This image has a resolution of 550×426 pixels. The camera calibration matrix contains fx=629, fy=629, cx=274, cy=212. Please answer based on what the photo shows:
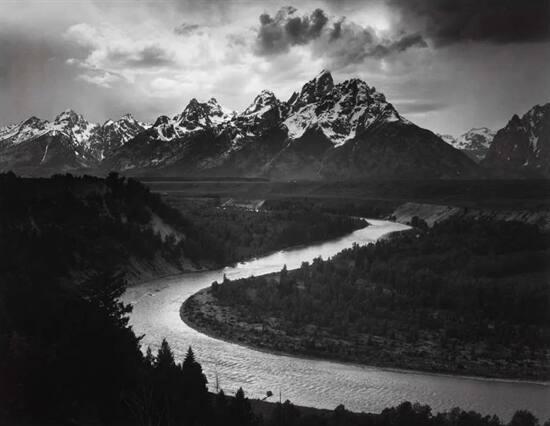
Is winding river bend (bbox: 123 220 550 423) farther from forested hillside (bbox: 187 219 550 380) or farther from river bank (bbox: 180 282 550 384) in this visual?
forested hillside (bbox: 187 219 550 380)

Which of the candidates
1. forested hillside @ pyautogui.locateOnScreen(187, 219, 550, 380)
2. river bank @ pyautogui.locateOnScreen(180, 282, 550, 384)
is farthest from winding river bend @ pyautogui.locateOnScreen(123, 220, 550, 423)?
forested hillside @ pyautogui.locateOnScreen(187, 219, 550, 380)

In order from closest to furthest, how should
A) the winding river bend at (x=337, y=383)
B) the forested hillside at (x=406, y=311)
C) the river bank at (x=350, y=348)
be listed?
1. the winding river bend at (x=337, y=383)
2. the river bank at (x=350, y=348)
3. the forested hillside at (x=406, y=311)

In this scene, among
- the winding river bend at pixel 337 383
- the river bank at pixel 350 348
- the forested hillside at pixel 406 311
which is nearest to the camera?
the winding river bend at pixel 337 383

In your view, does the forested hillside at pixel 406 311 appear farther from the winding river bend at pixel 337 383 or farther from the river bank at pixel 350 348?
the winding river bend at pixel 337 383

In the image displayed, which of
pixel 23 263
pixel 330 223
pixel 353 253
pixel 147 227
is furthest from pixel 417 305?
pixel 330 223

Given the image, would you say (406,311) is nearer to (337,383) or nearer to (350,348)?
(350,348)

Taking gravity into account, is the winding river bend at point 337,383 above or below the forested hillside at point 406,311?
below

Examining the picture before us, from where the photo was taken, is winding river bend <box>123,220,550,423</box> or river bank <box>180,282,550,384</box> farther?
river bank <box>180,282,550,384</box>

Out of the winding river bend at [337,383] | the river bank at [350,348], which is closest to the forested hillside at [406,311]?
the river bank at [350,348]

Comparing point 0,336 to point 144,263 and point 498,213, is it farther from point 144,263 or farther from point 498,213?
point 498,213
